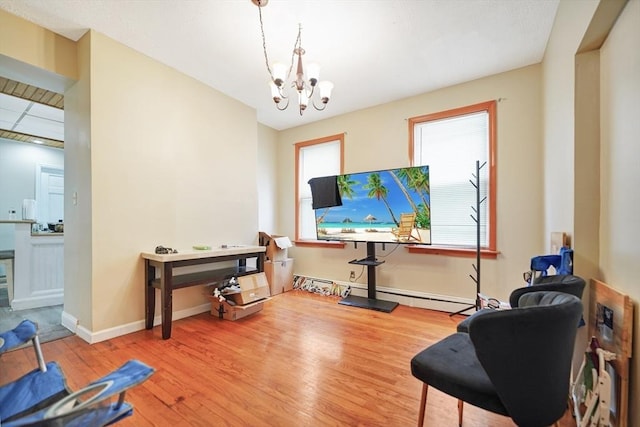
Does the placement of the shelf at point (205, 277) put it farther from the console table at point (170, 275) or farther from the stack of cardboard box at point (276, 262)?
the stack of cardboard box at point (276, 262)

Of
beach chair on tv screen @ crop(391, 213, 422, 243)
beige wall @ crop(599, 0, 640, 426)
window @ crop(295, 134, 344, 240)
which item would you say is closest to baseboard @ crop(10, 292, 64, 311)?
window @ crop(295, 134, 344, 240)

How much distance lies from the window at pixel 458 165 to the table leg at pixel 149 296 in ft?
10.5

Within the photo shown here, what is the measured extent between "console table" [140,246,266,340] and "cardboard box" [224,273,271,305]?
19cm

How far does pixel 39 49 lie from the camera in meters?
2.33

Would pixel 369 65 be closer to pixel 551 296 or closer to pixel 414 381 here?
pixel 551 296

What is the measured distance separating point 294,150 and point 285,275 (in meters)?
2.09

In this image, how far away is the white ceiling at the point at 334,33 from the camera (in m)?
2.08

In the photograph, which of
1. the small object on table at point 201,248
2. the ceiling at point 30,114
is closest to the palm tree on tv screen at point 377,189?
the small object on table at point 201,248

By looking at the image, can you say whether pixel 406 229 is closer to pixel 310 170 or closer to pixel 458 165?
pixel 458 165

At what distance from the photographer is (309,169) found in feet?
14.9

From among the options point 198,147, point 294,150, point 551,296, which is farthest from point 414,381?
point 294,150

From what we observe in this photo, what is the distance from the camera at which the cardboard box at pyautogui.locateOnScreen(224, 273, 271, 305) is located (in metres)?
3.07

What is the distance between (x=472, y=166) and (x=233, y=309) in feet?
10.4

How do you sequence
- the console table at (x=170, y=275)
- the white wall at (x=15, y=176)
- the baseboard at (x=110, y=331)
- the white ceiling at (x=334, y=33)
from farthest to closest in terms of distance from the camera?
1. the white wall at (x=15, y=176)
2. the console table at (x=170, y=275)
3. the baseboard at (x=110, y=331)
4. the white ceiling at (x=334, y=33)
